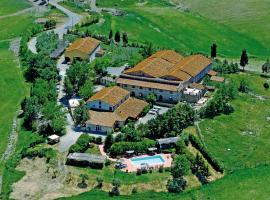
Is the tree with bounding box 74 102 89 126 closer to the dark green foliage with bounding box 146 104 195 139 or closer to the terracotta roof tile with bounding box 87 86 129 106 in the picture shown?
the terracotta roof tile with bounding box 87 86 129 106

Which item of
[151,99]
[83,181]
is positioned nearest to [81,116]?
[151,99]

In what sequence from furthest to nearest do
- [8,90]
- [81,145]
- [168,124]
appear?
[8,90], [168,124], [81,145]

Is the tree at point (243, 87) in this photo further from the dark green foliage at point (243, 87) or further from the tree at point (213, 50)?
the tree at point (213, 50)

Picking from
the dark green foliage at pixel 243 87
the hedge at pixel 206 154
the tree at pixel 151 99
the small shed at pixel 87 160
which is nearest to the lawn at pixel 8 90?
the small shed at pixel 87 160

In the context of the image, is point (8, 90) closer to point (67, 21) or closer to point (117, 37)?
point (117, 37)

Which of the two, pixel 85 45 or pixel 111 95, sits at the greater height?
pixel 85 45

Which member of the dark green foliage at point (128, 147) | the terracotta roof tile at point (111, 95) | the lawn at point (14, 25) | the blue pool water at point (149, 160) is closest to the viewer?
the blue pool water at point (149, 160)

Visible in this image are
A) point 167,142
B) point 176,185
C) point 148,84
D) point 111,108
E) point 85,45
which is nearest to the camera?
point 176,185
